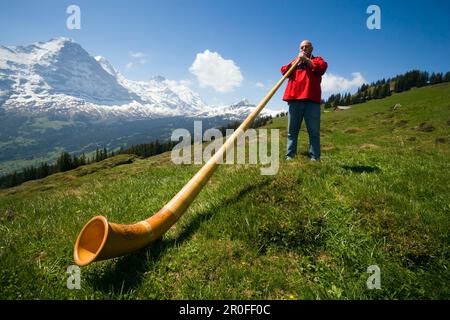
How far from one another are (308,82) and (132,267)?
7.34 m

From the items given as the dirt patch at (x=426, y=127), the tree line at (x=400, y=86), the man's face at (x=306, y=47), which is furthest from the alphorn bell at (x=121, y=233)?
the tree line at (x=400, y=86)

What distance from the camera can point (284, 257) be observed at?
431cm

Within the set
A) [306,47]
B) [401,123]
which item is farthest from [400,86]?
[306,47]

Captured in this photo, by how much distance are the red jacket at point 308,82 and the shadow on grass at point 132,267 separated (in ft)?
18.4

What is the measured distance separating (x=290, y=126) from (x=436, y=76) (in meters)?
188

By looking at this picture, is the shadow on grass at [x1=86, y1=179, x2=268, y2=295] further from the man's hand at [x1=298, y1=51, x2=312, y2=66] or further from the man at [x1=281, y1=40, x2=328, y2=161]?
the man's hand at [x1=298, y1=51, x2=312, y2=66]

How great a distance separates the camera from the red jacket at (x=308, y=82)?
8.78 meters

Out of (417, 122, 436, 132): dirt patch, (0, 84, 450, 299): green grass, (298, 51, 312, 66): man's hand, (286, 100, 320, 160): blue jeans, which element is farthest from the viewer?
(417, 122, 436, 132): dirt patch

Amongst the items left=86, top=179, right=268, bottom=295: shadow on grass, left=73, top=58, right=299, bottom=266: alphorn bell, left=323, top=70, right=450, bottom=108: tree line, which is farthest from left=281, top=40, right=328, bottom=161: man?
left=323, top=70, right=450, bottom=108: tree line

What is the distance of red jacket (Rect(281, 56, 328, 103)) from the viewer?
8781 mm

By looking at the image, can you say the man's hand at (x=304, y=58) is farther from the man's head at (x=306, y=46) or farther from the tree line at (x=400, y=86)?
the tree line at (x=400, y=86)

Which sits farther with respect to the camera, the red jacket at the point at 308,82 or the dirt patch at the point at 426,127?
the dirt patch at the point at 426,127

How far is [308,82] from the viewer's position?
29.0 ft

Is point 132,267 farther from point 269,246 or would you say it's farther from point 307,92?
point 307,92
